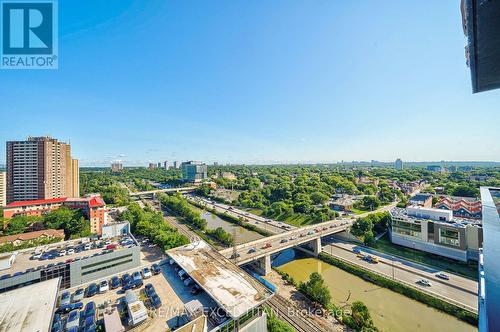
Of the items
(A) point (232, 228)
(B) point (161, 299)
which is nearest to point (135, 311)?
(B) point (161, 299)

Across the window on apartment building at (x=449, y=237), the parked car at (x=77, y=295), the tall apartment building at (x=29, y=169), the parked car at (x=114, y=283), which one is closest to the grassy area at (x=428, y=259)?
the window on apartment building at (x=449, y=237)

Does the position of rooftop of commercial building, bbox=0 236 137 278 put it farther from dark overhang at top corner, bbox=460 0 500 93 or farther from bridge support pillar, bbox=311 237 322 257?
dark overhang at top corner, bbox=460 0 500 93

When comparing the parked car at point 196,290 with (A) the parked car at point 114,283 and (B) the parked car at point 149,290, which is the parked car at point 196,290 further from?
(A) the parked car at point 114,283

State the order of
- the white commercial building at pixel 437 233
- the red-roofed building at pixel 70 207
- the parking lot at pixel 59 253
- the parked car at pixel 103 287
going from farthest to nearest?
the red-roofed building at pixel 70 207 < the white commercial building at pixel 437 233 < the parking lot at pixel 59 253 < the parked car at pixel 103 287

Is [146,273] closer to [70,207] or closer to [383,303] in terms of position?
[383,303]

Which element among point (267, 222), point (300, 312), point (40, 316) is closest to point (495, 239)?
point (300, 312)
